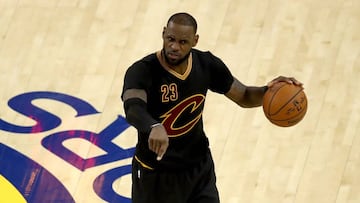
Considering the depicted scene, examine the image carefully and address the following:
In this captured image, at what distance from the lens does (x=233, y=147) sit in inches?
296

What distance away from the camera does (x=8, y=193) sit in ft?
24.0

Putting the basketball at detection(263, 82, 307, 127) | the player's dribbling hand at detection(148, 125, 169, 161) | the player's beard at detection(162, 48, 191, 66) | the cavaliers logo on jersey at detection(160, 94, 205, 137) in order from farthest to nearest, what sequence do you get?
the basketball at detection(263, 82, 307, 127) < the cavaliers logo on jersey at detection(160, 94, 205, 137) < the player's beard at detection(162, 48, 191, 66) < the player's dribbling hand at detection(148, 125, 169, 161)

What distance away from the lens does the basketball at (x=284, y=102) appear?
5.38 m

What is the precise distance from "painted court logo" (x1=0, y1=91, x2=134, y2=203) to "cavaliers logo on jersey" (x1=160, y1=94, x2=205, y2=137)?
2122 millimetres

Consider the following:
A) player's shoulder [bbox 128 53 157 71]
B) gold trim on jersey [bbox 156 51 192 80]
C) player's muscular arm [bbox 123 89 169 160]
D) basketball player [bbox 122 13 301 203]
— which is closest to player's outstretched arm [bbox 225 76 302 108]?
basketball player [bbox 122 13 301 203]

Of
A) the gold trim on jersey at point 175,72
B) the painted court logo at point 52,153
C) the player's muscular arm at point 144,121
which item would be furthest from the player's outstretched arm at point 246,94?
the painted court logo at point 52,153

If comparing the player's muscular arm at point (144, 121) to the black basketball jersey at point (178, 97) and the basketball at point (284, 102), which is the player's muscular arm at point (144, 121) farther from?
the basketball at point (284, 102)

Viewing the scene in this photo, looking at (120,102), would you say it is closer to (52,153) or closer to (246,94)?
(52,153)

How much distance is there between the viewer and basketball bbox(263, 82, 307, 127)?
17.6 ft

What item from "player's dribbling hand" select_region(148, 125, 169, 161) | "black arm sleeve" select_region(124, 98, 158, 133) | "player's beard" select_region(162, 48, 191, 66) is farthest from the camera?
"player's beard" select_region(162, 48, 191, 66)

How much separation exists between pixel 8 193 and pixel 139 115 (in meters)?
2.88

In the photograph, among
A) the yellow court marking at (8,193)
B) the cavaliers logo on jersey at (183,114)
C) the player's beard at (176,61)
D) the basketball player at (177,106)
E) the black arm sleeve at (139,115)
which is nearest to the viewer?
the black arm sleeve at (139,115)

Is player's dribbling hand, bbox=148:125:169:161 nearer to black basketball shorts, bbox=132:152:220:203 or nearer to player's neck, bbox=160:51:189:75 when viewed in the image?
player's neck, bbox=160:51:189:75

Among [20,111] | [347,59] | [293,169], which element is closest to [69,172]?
[20,111]
